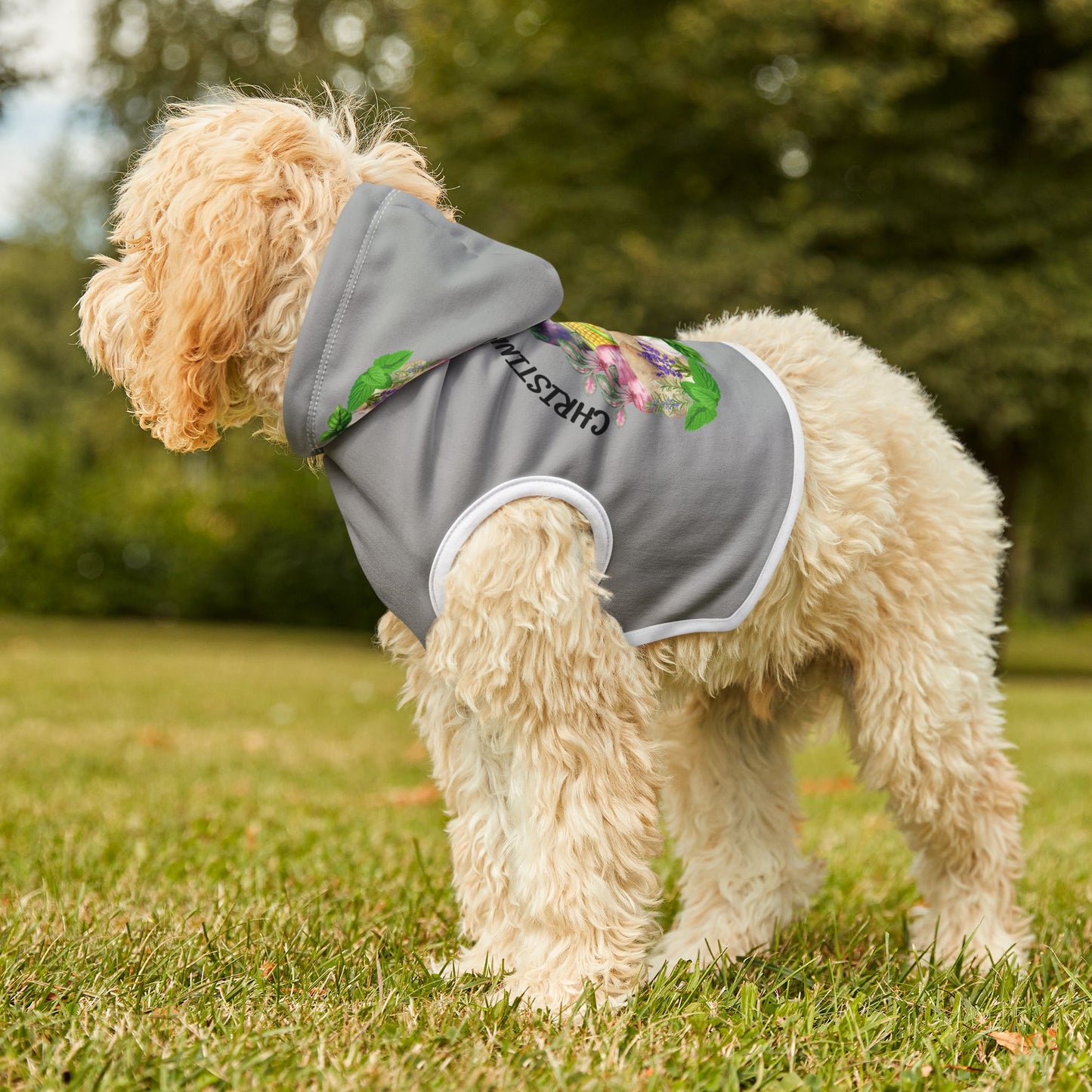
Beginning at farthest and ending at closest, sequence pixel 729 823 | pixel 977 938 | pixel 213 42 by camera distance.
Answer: pixel 213 42 → pixel 729 823 → pixel 977 938

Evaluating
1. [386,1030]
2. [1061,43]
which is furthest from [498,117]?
[386,1030]

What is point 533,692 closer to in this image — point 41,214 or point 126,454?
point 126,454

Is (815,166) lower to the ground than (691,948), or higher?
higher

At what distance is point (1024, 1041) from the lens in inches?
93.1

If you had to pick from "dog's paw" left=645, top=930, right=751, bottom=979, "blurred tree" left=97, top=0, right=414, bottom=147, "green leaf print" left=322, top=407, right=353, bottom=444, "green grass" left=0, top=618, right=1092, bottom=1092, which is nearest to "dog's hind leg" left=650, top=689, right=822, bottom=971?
"dog's paw" left=645, top=930, right=751, bottom=979

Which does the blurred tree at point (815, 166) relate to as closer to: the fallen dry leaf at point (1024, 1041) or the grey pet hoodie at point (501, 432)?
the grey pet hoodie at point (501, 432)

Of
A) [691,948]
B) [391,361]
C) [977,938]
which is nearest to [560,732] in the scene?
[391,361]

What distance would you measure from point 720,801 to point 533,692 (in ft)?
3.56

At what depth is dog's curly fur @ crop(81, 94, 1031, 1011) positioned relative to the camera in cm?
241

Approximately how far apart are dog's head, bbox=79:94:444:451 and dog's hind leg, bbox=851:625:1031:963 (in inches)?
64.8

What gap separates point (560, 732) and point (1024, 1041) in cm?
115

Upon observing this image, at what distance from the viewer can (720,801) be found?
3262 millimetres

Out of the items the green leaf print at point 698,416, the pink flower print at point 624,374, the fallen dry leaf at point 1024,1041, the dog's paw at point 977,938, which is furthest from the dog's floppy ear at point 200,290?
the dog's paw at point 977,938

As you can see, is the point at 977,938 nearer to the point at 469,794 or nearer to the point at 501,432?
the point at 469,794
